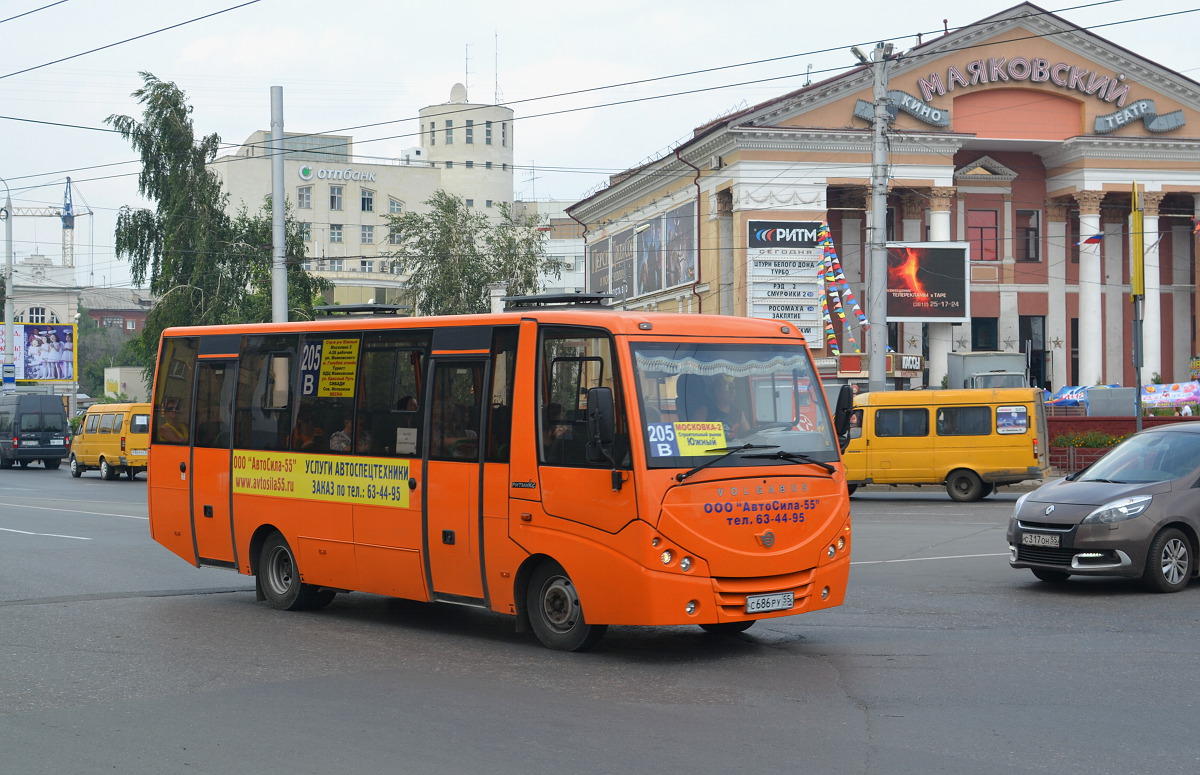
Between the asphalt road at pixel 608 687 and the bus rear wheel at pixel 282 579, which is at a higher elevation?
the bus rear wheel at pixel 282 579

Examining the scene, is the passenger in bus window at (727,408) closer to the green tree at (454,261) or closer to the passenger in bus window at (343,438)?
the passenger in bus window at (343,438)

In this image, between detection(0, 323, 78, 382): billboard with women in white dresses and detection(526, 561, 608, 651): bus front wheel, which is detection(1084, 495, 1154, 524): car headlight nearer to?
detection(526, 561, 608, 651): bus front wheel

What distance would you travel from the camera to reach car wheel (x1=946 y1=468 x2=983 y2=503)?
27234 millimetres

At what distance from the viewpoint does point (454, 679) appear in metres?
8.70

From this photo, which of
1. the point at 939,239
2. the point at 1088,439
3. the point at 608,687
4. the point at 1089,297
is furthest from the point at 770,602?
the point at 1089,297

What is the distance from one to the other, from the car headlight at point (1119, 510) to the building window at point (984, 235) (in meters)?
42.0

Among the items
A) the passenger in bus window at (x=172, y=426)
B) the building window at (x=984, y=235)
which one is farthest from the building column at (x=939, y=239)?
the passenger in bus window at (x=172, y=426)

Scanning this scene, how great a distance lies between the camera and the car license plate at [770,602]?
9172 millimetres

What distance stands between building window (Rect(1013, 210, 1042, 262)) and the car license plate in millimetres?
46662

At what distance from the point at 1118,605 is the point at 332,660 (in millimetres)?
6895

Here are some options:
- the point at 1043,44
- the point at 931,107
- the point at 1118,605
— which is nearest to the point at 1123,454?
the point at 1118,605

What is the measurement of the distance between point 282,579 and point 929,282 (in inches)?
1415

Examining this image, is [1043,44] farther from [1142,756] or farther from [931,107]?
[1142,756]

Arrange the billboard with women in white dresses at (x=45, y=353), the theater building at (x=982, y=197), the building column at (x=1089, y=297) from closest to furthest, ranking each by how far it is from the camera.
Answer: the theater building at (x=982, y=197) < the building column at (x=1089, y=297) < the billboard with women in white dresses at (x=45, y=353)
